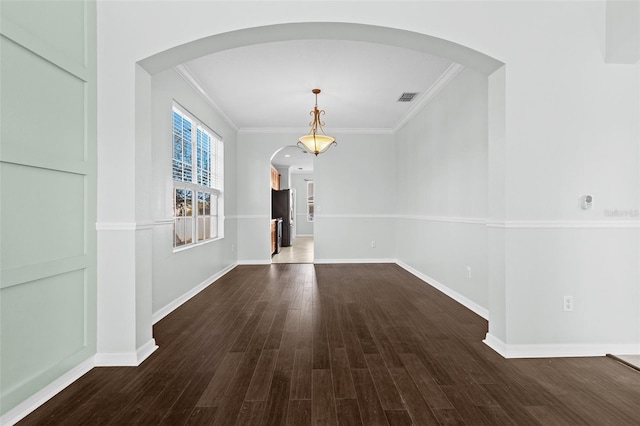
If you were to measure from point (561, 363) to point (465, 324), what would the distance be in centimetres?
83

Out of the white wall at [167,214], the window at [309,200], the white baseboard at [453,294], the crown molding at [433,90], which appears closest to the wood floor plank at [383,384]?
the white baseboard at [453,294]

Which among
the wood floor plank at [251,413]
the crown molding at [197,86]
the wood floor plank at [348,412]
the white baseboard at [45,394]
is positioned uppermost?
the crown molding at [197,86]

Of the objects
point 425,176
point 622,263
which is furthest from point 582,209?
point 425,176

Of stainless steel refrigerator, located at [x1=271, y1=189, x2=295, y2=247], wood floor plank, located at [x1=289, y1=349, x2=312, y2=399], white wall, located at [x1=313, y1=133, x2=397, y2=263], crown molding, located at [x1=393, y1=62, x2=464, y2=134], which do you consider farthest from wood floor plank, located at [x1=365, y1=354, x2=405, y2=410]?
stainless steel refrigerator, located at [x1=271, y1=189, x2=295, y2=247]

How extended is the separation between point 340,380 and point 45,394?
1668 millimetres

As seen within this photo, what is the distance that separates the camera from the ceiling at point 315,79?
3400 mm

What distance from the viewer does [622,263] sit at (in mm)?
2422

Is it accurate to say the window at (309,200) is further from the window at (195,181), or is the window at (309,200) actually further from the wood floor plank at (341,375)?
the wood floor plank at (341,375)

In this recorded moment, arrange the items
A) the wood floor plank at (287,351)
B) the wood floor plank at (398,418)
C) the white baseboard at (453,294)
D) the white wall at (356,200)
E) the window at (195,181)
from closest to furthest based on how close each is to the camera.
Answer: the wood floor plank at (398,418) → the wood floor plank at (287,351) → the white baseboard at (453,294) → the window at (195,181) → the white wall at (356,200)

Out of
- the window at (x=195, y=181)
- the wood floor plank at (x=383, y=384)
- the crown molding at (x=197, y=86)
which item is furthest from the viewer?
the window at (x=195, y=181)

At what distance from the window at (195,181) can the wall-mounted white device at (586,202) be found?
379 cm

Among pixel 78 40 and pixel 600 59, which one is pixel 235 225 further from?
pixel 600 59

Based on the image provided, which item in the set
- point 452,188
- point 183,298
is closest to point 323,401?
point 183,298

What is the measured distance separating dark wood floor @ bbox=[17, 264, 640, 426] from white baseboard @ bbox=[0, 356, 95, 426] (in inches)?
1.8
